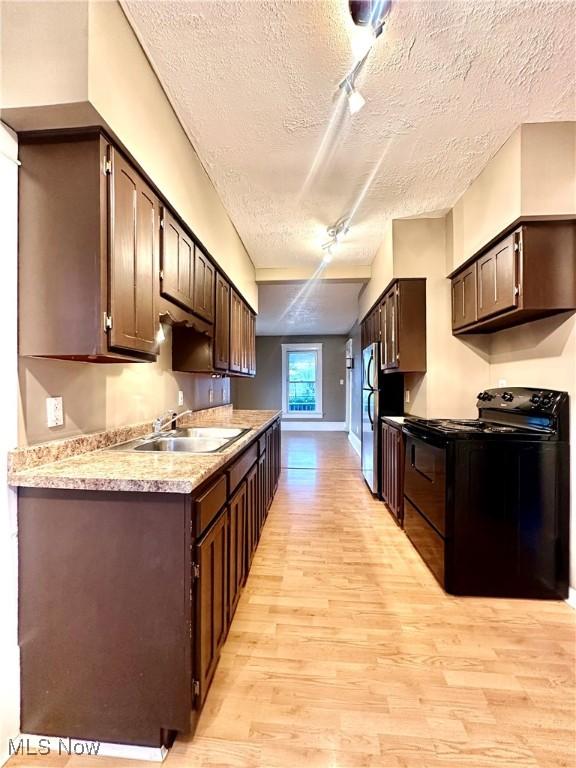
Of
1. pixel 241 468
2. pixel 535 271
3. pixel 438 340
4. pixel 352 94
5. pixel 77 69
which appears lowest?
pixel 241 468

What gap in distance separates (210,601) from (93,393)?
1.10m

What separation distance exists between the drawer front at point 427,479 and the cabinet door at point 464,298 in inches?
43.0

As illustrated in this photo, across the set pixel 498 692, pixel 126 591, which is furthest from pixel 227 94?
pixel 498 692

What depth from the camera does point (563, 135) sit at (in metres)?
2.07

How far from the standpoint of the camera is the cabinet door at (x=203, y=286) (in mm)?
2385

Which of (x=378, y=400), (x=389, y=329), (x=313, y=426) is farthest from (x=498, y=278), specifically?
(x=313, y=426)

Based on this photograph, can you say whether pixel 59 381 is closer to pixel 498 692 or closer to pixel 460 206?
pixel 498 692

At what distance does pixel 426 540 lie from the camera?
249 cm

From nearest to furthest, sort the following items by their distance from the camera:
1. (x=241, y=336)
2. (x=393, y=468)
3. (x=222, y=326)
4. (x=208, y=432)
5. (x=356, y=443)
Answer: (x=208, y=432) < (x=222, y=326) < (x=393, y=468) < (x=241, y=336) < (x=356, y=443)

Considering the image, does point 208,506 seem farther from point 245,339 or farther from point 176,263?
point 245,339

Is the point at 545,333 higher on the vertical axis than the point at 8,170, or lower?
lower

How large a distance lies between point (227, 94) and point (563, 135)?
1955 mm

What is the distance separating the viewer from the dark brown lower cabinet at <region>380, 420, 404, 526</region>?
314 cm

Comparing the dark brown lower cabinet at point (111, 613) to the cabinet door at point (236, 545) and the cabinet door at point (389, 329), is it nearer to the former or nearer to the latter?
the cabinet door at point (236, 545)
